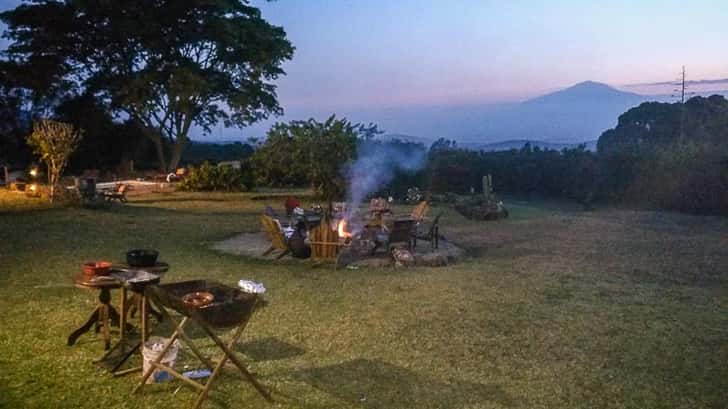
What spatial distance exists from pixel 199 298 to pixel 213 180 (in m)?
20.2

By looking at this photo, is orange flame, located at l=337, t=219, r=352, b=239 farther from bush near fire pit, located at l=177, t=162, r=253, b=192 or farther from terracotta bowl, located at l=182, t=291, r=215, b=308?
bush near fire pit, located at l=177, t=162, r=253, b=192

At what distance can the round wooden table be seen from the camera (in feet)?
18.0

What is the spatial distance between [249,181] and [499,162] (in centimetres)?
1023

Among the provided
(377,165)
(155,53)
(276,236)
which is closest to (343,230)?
(276,236)

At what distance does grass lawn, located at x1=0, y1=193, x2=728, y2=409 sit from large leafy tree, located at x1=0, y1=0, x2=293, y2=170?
1652 centimetres

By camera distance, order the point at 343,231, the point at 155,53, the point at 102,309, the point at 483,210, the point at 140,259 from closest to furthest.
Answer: the point at 102,309
the point at 140,259
the point at 343,231
the point at 483,210
the point at 155,53

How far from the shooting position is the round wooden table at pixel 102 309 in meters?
5.47

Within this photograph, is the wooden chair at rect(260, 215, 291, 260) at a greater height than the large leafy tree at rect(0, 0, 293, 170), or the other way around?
the large leafy tree at rect(0, 0, 293, 170)

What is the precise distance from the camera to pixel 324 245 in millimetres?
10023

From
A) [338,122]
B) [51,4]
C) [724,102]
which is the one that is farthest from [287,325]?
[724,102]

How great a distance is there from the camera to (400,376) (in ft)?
17.2

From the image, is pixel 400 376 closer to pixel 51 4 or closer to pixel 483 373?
pixel 483 373

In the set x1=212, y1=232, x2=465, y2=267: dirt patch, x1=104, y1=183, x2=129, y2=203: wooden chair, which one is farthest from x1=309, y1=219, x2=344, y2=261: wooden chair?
x1=104, y1=183, x2=129, y2=203: wooden chair

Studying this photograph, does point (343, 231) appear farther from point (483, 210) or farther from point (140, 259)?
point (483, 210)
